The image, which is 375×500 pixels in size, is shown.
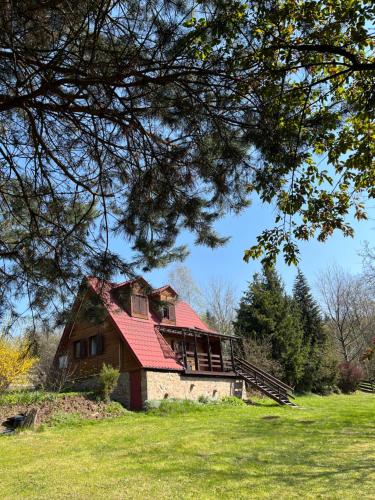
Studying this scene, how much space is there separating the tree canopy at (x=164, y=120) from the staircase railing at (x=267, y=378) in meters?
16.5

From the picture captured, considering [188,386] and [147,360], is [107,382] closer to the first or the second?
[147,360]

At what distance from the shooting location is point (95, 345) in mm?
20406

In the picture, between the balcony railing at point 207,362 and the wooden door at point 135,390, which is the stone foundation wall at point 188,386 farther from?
the balcony railing at point 207,362

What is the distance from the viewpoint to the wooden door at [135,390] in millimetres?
17375

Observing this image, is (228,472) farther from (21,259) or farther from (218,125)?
(218,125)

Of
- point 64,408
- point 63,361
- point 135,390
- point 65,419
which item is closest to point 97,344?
point 63,361

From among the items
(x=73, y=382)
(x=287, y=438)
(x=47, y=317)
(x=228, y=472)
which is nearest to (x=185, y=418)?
(x=287, y=438)

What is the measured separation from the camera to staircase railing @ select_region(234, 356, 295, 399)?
20.8 m

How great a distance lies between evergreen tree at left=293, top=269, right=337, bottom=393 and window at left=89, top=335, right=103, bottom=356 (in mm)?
13348

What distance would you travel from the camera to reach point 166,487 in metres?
6.56

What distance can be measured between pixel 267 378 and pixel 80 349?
9119mm

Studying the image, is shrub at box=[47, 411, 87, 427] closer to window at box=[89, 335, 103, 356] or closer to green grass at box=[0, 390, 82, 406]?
green grass at box=[0, 390, 82, 406]

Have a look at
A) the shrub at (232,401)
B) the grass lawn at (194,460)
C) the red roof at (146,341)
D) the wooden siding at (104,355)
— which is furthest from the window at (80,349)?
the grass lawn at (194,460)

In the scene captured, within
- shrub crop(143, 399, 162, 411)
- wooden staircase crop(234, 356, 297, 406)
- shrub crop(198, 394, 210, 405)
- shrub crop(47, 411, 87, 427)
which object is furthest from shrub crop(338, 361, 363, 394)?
shrub crop(47, 411, 87, 427)
